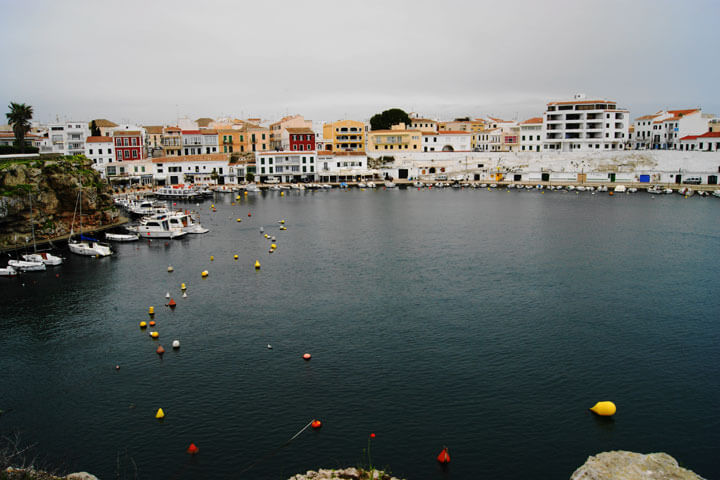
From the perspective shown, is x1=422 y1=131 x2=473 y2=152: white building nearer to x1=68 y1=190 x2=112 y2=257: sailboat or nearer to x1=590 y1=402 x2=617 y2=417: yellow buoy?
x1=68 y1=190 x2=112 y2=257: sailboat

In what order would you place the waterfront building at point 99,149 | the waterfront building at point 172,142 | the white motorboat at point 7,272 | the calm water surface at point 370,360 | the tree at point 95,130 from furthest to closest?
the tree at point 95,130 < the waterfront building at point 172,142 < the waterfront building at point 99,149 < the white motorboat at point 7,272 < the calm water surface at point 370,360

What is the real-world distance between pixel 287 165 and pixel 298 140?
5.58 metres

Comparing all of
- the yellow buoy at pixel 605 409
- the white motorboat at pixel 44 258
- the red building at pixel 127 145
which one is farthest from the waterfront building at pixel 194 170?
the yellow buoy at pixel 605 409

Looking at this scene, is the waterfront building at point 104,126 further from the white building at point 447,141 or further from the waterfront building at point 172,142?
the white building at point 447,141

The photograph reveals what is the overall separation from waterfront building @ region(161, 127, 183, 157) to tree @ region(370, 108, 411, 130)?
4499cm

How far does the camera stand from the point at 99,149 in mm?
91188

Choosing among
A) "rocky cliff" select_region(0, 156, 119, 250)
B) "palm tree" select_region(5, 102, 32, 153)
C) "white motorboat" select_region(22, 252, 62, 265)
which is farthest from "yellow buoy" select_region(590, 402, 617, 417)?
"palm tree" select_region(5, 102, 32, 153)

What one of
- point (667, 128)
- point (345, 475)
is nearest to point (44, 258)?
point (345, 475)

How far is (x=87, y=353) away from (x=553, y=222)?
45042 mm

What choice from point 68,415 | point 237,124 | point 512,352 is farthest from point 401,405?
point 237,124

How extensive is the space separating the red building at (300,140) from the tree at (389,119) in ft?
89.7

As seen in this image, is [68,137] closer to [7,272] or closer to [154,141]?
[154,141]

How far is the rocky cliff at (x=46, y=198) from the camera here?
40.5m

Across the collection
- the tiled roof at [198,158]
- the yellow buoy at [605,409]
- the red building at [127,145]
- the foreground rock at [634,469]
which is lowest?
the yellow buoy at [605,409]
